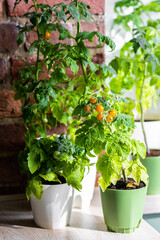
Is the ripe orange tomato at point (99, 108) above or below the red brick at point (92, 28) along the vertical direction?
below

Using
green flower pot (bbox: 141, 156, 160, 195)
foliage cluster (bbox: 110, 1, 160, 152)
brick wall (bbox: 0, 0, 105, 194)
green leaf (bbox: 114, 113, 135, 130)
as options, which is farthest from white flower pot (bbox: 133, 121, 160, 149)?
green leaf (bbox: 114, 113, 135, 130)

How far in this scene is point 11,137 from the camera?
58.2 inches

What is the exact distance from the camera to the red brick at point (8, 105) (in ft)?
4.77

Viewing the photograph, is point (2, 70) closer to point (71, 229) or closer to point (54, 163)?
point (54, 163)

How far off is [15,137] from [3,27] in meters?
0.46

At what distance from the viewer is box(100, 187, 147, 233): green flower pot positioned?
1.11m

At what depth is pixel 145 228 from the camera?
1166mm

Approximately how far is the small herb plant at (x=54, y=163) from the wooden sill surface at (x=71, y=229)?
13 cm

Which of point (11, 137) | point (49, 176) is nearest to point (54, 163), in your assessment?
point (49, 176)

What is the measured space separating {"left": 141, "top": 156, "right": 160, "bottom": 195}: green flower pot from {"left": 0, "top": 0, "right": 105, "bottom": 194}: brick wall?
1.31 ft

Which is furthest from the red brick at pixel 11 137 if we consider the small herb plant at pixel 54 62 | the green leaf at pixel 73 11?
the green leaf at pixel 73 11

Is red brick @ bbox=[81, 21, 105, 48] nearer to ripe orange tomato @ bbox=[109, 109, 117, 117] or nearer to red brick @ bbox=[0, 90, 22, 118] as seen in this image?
red brick @ bbox=[0, 90, 22, 118]

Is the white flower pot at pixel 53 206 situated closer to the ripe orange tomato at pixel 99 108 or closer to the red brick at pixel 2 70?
the ripe orange tomato at pixel 99 108

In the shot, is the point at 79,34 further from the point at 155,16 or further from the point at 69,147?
the point at 155,16
